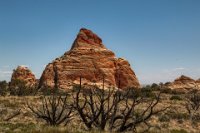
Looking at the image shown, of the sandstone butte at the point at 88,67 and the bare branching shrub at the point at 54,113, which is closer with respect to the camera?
the bare branching shrub at the point at 54,113

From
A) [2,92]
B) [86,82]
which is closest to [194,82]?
[86,82]

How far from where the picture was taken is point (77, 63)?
244 ft

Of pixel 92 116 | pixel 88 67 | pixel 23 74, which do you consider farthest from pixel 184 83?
pixel 92 116

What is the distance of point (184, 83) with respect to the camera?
8481 centimetres

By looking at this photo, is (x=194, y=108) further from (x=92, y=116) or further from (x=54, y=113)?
(x=54, y=113)

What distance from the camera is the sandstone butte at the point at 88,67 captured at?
237 ft

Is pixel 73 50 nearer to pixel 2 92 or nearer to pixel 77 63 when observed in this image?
pixel 77 63

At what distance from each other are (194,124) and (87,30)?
2399 inches

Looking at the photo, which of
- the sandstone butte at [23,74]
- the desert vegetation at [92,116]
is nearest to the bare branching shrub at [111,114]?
the desert vegetation at [92,116]

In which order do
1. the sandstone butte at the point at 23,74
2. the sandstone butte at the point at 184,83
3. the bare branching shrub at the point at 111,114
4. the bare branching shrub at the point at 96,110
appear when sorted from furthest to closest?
the sandstone butte at the point at 23,74
the sandstone butte at the point at 184,83
the bare branching shrub at the point at 111,114
the bare branching shrub at the point at 96,110

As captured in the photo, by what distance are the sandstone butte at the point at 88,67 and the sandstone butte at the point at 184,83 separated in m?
11.3

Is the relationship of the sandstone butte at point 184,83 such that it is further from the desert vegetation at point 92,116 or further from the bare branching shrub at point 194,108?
the desert vegetation at point 92,116

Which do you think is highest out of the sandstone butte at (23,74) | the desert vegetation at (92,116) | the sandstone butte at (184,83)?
the sandstone butte at (23,74)

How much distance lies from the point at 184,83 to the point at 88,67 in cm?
2811
